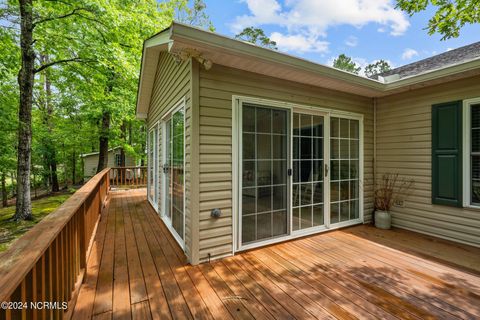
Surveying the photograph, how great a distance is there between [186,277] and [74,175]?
1554cm

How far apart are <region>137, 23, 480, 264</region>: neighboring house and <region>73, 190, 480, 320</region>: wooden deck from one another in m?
0.36

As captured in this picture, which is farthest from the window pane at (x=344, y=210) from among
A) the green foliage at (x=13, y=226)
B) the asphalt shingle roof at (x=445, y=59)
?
the green foliage at (x=13, y=226)

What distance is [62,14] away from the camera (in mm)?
6266

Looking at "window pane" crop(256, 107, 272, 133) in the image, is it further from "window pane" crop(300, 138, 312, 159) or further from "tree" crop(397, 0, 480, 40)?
"tree" crop(397, 0, 480, 40)

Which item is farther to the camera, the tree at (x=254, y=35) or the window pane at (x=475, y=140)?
the tree at (x=254, y=35)

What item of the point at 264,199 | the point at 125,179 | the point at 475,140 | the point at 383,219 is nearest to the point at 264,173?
the point at 264,199

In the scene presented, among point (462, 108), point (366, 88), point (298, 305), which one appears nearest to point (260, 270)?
point (298, 305)

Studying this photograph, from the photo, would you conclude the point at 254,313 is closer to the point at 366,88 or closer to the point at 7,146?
the point at 366,88

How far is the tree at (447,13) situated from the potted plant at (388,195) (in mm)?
2692

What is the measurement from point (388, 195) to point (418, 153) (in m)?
0.92

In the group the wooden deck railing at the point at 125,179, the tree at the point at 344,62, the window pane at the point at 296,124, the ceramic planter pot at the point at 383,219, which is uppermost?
the tree at the point at 344,62

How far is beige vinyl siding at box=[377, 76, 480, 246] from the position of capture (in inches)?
133

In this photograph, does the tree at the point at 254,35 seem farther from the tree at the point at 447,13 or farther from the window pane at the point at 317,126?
the window pane at the point at 317,126

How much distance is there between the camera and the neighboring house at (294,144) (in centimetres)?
278
